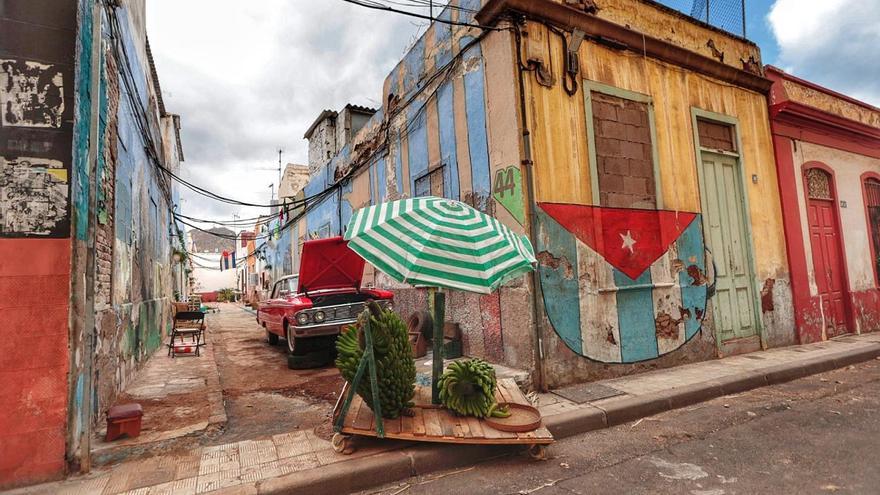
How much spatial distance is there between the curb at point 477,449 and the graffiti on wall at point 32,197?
244cm

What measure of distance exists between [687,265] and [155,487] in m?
7.25

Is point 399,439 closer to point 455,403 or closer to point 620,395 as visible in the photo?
point 455,403

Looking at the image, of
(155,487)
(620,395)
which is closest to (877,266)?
(620,395)

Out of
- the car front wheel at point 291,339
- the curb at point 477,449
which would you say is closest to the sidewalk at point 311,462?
the curb at point 477,449

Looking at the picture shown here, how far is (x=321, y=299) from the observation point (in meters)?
7.32

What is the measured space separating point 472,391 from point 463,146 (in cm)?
412

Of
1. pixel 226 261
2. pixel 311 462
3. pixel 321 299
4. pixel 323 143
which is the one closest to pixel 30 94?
pixel 311 462

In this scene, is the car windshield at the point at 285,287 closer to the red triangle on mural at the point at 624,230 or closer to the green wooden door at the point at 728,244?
the red triangle on mural at the point at 624,230

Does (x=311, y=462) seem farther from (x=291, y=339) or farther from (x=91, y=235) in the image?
(x=291, y=339)

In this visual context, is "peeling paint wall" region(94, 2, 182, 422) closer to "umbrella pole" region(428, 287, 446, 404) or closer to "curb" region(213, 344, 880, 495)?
"curb" region(213, 344, 880, 495)

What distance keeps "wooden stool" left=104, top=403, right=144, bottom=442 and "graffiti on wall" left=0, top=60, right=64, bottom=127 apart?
8.16 feet

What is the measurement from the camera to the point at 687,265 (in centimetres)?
683

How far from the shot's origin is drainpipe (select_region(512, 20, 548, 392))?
5.22m

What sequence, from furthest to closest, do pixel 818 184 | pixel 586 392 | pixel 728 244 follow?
pixel 818 184
pixel 728 244
pixel 586 392
